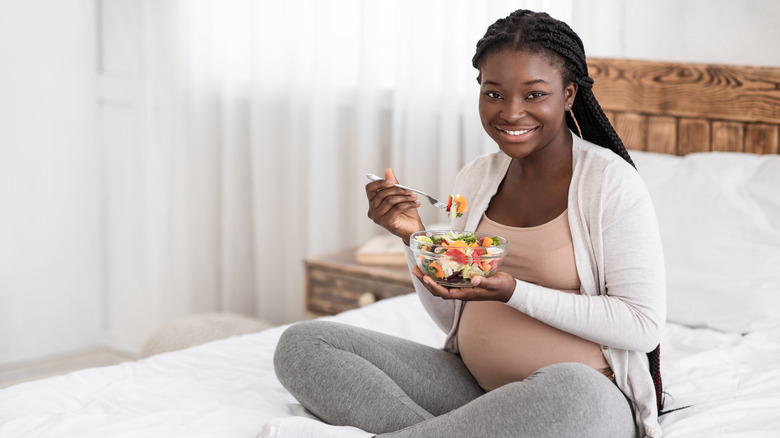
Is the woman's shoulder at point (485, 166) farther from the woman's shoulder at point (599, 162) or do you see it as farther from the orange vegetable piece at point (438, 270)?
the orange vegetable piece at point (438, 270)

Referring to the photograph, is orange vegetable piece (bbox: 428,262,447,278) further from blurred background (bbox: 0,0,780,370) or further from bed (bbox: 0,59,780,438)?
blurred background (bbox: 0,0,780,370)

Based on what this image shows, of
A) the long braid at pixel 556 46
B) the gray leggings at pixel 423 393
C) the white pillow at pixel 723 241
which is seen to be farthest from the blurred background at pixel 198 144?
the gray leggings at pixel 423 393

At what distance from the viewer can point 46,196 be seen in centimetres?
327

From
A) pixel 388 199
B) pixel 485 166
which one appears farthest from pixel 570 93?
pixel 388 199

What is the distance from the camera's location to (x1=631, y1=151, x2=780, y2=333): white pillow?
1.77 meters

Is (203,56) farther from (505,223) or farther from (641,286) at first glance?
(641,286)

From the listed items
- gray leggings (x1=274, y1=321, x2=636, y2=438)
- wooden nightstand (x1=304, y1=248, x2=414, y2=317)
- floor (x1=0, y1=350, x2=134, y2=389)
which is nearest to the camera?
gray leggings (x1=274, y1=321, x2=636, y2=438)

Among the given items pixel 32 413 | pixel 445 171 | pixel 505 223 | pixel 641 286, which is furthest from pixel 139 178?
pixel 641 286

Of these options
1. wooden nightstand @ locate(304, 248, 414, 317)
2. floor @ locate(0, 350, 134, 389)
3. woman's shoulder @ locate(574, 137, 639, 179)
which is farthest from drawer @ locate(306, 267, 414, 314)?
floor @ locate(0, 350, 134, 389)

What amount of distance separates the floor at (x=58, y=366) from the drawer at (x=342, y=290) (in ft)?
3.84

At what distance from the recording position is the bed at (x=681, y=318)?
1.34 meters

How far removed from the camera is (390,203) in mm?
1386

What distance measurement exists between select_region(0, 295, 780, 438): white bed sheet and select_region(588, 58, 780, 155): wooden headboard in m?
0.60

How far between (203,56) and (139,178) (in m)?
0.62
